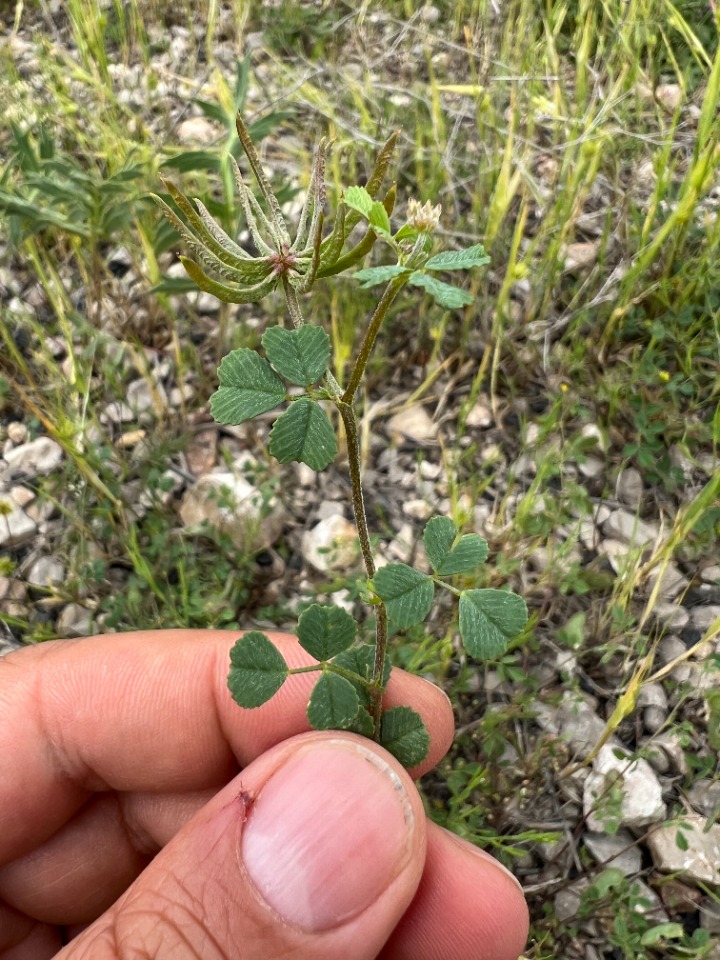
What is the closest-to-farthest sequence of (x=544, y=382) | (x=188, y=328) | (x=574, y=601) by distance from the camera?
(x=574, y=601) → (x=544, y=382) → (x=188, y=328)

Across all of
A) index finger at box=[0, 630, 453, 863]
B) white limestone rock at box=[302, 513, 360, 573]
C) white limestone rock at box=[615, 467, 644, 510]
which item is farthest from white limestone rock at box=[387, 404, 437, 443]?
index finger at box=[0, 630, 453, 863]

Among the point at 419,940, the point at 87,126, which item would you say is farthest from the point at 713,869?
the point at 87,126

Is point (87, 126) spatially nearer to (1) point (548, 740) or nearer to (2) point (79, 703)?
A: (2) point (79, 703)

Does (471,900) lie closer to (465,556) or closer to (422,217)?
(465,556)

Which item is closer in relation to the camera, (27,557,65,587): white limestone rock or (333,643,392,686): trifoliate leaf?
(333,643,392,686): trifoliate leaf

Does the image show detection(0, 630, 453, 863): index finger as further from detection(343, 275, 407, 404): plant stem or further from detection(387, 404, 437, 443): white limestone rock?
detection(343, 275, 407, 404): plant stem

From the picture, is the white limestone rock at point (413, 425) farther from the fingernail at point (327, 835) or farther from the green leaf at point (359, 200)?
the green leaf at point (359, 200)

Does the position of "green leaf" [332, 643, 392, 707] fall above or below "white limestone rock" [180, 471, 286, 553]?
above
